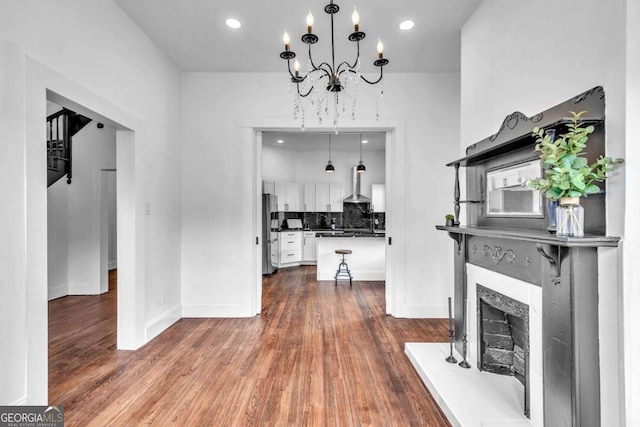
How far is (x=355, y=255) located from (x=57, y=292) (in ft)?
16.1

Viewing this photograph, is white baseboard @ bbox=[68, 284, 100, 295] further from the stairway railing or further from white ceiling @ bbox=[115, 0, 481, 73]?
white ceiling @ bbox=[115, 0, 481, 73]

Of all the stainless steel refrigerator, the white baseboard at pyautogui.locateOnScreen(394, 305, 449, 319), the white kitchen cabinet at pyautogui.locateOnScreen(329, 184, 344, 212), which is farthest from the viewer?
the white kitchen cabinet at pyautogui.locateOnScreen(329, 184, 344, 212)

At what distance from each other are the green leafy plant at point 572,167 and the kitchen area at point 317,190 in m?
5.95

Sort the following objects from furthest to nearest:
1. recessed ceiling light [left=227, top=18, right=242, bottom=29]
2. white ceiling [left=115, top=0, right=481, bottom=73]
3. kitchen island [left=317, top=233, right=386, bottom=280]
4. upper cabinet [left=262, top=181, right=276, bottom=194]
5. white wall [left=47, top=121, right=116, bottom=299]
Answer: upper cabinet [left=262, top=181, right=276, bottom=194] < kitchen island [left=317, top=233, right=386, bottom=280] < white wall [left=47, top=121, right=116, bottom=299] < recessed ceiling light [left=227, top=18, right=242, bottom=29] < white ceiling [left=115, top=0, right=481, bottom=73]

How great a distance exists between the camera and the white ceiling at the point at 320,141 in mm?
7102

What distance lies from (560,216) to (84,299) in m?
5.98

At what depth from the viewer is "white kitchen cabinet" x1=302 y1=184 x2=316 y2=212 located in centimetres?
848

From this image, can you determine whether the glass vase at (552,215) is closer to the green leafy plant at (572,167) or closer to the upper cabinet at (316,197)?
→ the green leafy plant at (572,167)

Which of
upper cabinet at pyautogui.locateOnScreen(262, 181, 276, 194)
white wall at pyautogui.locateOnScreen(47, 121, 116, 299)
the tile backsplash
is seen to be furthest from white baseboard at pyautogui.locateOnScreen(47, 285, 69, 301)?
the tile backsplash

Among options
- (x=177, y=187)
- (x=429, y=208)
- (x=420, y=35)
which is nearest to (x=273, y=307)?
(x=177, y=187)

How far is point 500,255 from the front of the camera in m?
2.18

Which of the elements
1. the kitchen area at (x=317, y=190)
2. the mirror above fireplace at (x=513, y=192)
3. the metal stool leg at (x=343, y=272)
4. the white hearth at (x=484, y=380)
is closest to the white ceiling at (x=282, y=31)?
the mirror above fireplace at (x=513, y=192)

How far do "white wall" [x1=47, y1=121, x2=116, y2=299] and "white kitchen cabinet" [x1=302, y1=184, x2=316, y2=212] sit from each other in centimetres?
446

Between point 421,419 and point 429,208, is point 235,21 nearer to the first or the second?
point 429,208
